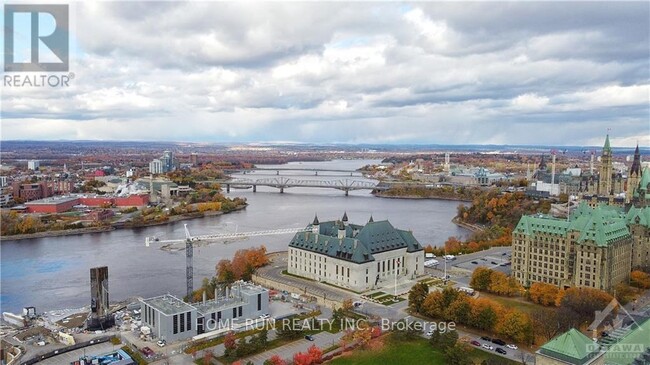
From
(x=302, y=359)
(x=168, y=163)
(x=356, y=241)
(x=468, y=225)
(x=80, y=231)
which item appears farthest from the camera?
(x=168, y=163)

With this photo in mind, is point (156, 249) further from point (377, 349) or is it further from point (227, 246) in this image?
point (377, 349)

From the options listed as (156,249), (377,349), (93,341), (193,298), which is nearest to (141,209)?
(156,249)

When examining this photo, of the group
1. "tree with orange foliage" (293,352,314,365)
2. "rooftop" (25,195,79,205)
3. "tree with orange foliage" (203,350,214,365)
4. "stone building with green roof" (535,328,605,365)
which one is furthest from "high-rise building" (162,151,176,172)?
"stone building with green roof" (535,328,605,365)

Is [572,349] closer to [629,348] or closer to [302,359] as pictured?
[629,348]

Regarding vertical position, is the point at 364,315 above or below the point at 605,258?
below

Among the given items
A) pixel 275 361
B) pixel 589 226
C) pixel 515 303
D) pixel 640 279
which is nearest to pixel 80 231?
pixel 275 361

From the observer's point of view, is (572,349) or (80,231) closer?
(572,349)

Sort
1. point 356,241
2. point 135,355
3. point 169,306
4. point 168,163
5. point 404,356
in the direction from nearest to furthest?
point 404,356, point 135,355, point 169,306, point 356,241, point 168,163

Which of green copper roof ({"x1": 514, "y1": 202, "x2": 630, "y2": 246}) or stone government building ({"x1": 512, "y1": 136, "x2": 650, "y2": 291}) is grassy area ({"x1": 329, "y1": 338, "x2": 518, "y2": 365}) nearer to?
stone government building ({"x1": 512, "y1": 136, "x2": 650, "y2": 291})
